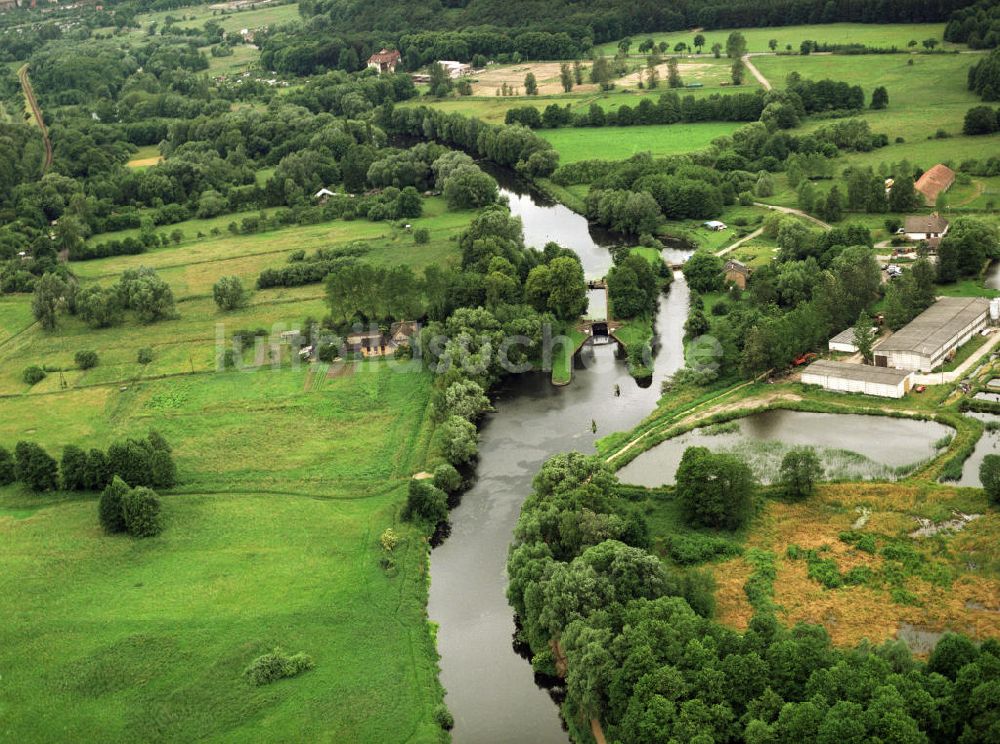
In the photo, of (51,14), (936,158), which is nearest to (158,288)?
(936,158)

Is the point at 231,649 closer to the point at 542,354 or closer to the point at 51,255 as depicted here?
the point at 542,354

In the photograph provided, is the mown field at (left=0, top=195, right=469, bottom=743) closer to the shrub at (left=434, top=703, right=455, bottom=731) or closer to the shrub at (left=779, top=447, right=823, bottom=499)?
the shrub at (left=434, top=703, right=455, bottom=731)

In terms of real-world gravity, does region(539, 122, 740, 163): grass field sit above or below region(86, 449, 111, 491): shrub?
above

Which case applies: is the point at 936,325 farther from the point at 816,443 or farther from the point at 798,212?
the point at 798,212

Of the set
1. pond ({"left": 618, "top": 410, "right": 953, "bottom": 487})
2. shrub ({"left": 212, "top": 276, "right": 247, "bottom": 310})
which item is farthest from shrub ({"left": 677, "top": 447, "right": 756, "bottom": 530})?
shrub ({"left": 212, "top": 276, "right": 247, "bottom": 310})

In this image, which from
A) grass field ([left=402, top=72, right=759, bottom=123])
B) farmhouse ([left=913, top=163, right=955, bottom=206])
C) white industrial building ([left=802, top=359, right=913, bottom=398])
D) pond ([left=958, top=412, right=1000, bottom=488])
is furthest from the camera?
grass field ([left=402, top=72, right=759, bottom=123])

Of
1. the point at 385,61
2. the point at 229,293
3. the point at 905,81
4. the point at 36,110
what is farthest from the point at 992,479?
the point at 36,110
